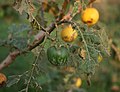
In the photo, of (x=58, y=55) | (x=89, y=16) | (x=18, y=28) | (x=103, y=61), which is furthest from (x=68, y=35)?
(x=103, y=61)

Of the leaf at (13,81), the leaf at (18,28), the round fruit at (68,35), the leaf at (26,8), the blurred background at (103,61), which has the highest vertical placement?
the leaf at (26,8)

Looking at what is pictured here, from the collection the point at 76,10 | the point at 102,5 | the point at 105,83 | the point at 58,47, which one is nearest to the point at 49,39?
the point at 58,47

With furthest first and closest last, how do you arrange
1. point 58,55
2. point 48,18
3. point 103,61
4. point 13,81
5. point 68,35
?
point 103,61 → point 48,18 → point 68,35 → point 13,81 → point 58,55

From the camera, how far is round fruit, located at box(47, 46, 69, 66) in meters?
1.99

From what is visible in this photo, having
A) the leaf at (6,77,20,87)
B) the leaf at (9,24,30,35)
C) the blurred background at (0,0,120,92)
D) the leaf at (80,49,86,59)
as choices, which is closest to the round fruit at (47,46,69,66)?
the leaf at (80,49,86,59)

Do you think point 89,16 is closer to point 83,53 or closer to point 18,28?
point 83,53

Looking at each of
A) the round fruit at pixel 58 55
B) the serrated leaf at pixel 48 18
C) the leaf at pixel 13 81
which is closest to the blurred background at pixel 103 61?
the serrated leaf at pixel 48 18

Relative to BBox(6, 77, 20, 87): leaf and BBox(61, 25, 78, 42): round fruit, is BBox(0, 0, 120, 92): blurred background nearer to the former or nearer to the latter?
BBox(61, 25, 78, 42): round fruit

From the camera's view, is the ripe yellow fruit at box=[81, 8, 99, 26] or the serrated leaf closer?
the ripe yellow fruit at box=[81, 8, 99, 26]

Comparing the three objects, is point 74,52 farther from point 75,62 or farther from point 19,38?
point 19,38

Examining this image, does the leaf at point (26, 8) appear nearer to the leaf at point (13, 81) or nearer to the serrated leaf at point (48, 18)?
the leaf at point (13, 81)

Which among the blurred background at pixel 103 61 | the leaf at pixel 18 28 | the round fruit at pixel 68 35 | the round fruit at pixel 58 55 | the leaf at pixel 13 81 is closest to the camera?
the round fruit at pixel 58 55

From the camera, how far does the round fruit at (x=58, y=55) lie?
6.52ft

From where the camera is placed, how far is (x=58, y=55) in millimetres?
1988
